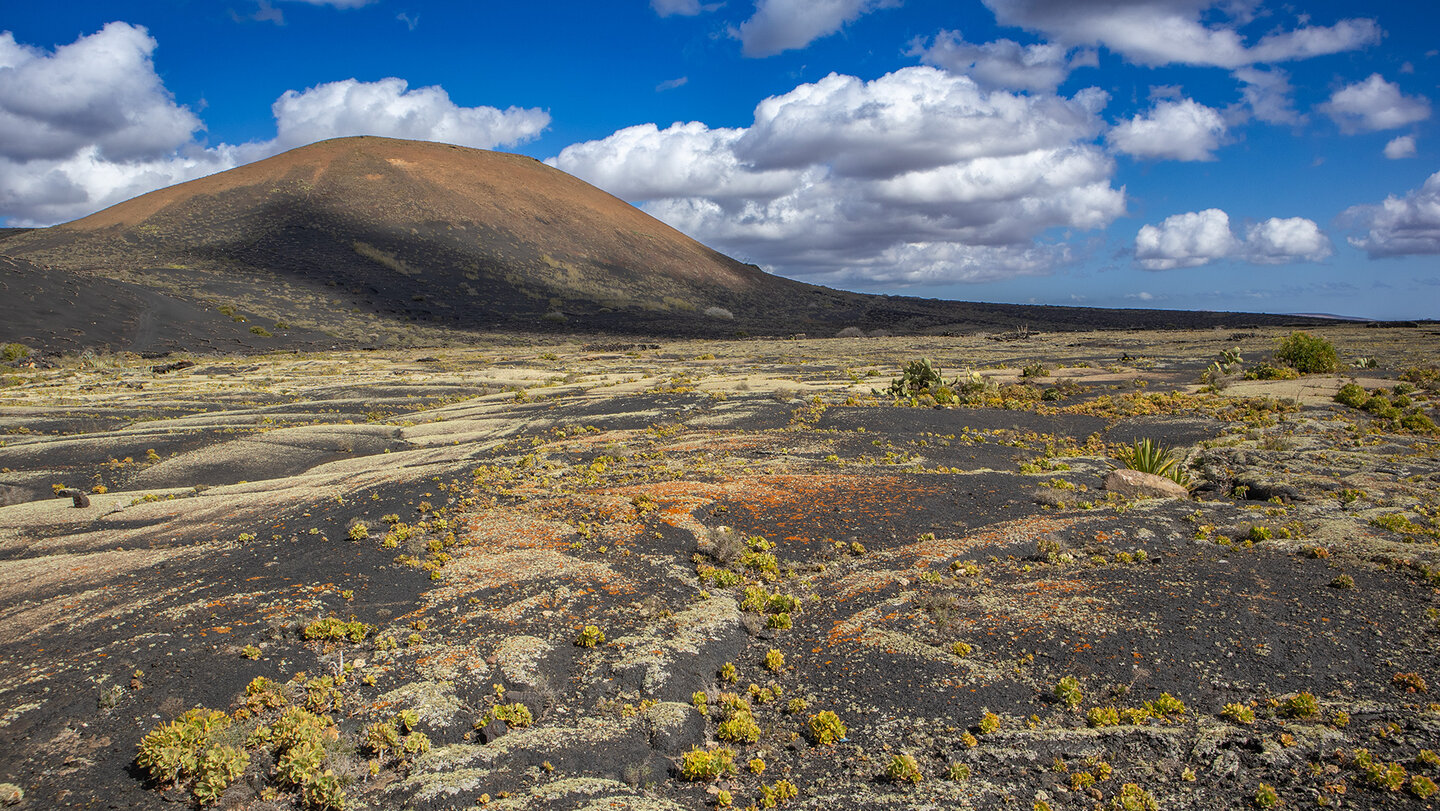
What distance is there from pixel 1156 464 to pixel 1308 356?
16771 mm

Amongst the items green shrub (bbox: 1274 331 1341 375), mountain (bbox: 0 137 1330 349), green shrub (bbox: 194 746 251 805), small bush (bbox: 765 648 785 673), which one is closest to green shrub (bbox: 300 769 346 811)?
green shrub (bbox: 194 746 251 805)

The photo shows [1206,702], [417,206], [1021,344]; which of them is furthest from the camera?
[417,206]

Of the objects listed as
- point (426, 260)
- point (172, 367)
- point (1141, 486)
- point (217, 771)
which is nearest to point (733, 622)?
point (217, 771)

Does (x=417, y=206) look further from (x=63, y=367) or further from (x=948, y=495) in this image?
(x=948, y=495)

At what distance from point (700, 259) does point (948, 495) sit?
93214 millimetres

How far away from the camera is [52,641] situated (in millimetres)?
7051

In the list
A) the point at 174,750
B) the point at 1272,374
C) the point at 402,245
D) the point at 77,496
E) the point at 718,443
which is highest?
the point at 402,245

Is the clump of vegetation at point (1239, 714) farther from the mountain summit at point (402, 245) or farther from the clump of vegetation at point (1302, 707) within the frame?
the mountain summit at point (402, 245)

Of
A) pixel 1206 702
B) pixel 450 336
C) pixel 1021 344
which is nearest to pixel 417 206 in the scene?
pixel 450 336

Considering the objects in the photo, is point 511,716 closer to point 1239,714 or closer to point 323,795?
point 323,795

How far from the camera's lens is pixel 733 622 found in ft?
25.6

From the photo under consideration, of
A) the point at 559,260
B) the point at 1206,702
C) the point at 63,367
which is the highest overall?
the point at 559,260

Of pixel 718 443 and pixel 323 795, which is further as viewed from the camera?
pixel 718 443

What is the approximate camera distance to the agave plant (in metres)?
12.1
